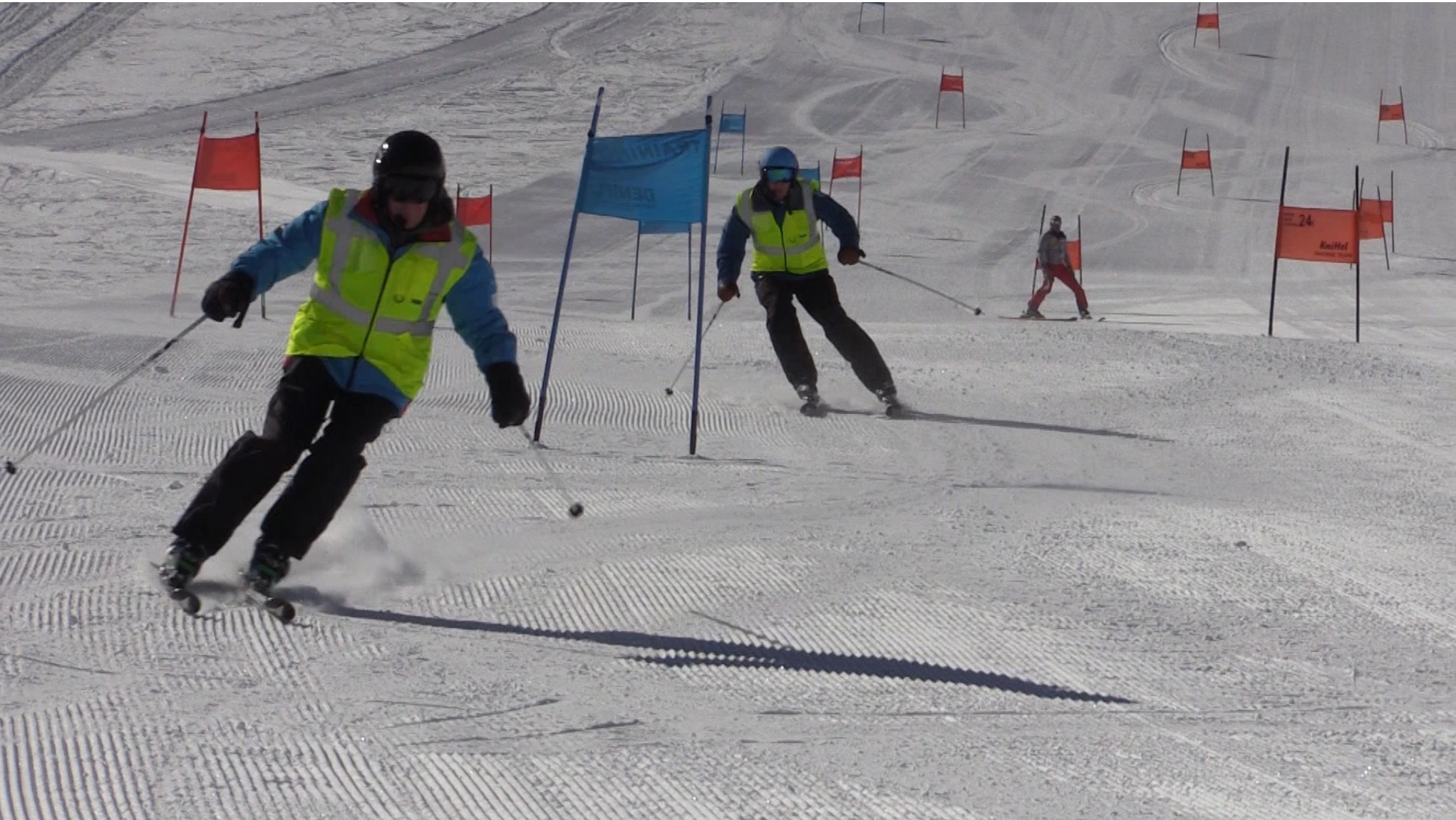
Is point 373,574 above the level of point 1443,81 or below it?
below

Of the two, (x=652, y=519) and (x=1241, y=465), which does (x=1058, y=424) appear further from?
(x=652, y=519)

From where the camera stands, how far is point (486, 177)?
84.0ft

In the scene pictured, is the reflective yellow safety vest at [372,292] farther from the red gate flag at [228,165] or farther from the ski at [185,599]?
the red gate flag at [228,165]

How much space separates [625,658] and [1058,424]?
17.0 ft

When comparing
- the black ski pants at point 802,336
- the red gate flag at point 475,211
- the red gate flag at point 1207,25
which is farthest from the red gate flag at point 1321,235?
the red gate flag at point 1207,25

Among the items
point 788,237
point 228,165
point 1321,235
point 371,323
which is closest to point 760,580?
point 371,323

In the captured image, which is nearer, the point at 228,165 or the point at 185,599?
the point at 185,599

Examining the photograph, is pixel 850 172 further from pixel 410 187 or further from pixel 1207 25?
pixel 410 187

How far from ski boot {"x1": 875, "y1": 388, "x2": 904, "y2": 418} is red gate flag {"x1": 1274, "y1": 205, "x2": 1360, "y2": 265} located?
5322 millimetres

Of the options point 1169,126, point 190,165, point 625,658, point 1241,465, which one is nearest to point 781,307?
point 1241,465

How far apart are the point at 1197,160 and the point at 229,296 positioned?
972 inches

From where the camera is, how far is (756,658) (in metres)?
4.10

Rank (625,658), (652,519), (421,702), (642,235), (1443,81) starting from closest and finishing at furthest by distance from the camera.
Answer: (421,702), (625,658), (652,519), (642,235), (1443,81)

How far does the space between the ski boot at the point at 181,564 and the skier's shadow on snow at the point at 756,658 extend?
1.22ft
